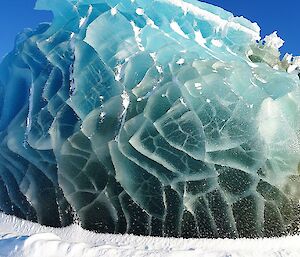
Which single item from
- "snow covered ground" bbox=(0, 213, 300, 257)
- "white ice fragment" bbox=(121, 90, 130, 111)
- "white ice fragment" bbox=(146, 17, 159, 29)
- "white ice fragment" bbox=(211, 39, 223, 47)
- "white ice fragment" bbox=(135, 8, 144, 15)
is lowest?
"snow covered ground" bbox=(0, 213, 300, 257)

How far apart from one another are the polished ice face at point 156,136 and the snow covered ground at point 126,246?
13 centimetres

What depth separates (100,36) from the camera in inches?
266

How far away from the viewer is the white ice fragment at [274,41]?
28.3ft

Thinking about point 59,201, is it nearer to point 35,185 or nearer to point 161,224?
point 35,185

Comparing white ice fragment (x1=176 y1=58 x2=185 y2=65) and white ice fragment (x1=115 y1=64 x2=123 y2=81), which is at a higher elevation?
white ice fragment (x1=176 y1=58 x2=185 y2=65)

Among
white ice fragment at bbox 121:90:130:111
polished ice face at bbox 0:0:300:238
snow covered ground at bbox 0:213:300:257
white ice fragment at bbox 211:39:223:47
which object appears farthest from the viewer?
white ice fragment at bbox 211:39:223:47

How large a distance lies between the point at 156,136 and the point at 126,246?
4.40 ft

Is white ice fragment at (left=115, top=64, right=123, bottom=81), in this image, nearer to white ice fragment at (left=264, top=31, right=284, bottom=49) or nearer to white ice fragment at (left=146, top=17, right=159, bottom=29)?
white ice fragment at (left=146, top=17, right=159, bottom=29)

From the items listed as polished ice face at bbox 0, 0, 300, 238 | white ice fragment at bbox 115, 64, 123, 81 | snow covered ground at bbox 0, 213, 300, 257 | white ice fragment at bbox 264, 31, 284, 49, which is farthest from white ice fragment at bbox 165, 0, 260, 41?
snow covered ground at bbox 0, 213, 300, 257

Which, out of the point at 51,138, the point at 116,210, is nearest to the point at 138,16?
the point at 51,138

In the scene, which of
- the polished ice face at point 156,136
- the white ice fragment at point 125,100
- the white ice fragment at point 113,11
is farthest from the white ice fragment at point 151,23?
the white ice fragment at point 125,100

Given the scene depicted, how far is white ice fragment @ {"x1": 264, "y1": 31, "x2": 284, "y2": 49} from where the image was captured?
8617 mm

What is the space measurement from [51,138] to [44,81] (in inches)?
Answer: 39.1

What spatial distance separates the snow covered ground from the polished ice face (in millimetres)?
131
